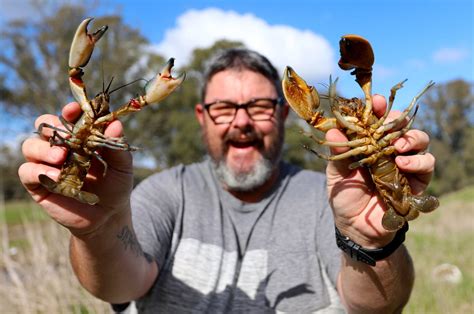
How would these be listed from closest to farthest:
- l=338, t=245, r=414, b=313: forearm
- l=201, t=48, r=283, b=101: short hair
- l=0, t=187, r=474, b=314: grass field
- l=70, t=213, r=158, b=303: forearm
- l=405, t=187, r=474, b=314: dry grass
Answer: l=338, t=245, r=414, b=313: forearm → l=70, t=213, r=158, b=303: forearm → l=201, t=48, r=283, b=101: short hair → l=405, t=187, r=474, b=314: dry grass → l=0, t=187, r=474, b=314: grass field

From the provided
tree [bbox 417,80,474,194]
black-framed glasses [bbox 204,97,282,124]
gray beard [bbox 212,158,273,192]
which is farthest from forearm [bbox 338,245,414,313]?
tree [bbox 417,80,474,194]

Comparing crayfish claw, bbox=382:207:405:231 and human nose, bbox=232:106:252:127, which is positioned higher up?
human nose, bbox=232:106:252:127

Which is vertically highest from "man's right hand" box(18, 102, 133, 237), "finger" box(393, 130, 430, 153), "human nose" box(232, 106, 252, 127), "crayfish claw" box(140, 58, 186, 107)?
"human nose" box(232, 106, 252, 127)

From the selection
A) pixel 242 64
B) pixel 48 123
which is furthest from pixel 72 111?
pixel 242 64

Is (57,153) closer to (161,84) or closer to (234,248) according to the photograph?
(161,84)

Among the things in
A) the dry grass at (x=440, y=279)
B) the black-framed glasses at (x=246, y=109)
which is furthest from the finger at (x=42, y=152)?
the dry grass at (x=440, y=279)

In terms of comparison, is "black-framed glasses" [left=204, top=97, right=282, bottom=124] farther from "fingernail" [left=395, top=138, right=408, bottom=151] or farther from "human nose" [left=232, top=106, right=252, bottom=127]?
"fingernail" [left=395, top=138, right=408, bottom=151]

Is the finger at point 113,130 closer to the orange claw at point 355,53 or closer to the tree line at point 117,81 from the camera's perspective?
the orange claw at point 355,53
